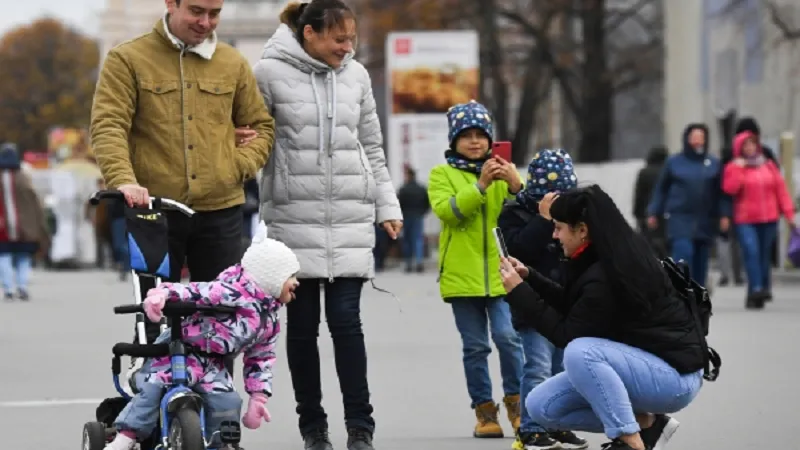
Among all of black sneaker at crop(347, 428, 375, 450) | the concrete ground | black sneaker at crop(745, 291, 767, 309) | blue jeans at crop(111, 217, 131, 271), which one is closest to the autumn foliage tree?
blue jeans at crop(111, 217, 131, 271)

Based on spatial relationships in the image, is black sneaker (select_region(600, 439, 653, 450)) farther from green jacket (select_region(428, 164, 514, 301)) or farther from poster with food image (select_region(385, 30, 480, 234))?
poster with food image (select_region(385, 30, 480, 234))

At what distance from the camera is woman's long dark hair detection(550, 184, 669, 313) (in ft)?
24.1

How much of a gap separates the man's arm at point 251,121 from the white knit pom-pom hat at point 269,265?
32.7 inches

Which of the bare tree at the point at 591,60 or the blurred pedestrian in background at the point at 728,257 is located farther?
the bare tree at the point at 591,60

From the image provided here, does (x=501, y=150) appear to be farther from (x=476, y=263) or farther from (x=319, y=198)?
(x=319, y=198)

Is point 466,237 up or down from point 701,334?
up

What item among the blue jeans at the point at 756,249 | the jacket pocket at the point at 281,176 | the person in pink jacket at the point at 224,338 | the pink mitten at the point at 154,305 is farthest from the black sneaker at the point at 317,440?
the blue jeans at the point at 756,249

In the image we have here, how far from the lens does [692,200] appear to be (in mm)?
18281

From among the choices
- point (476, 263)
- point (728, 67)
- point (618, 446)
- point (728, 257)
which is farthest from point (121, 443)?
point (728, 67)

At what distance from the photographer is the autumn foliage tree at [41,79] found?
109m

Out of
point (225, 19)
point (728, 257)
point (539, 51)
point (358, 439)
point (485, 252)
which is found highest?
point (225, 19)

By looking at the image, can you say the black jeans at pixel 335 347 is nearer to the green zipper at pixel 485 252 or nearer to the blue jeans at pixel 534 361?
the blue jeans at pixel 534 361

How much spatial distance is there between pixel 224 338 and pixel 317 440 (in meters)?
1.45

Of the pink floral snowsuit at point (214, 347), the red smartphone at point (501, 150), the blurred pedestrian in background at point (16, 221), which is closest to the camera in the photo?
the pink floral snowsuit at point (214, 347)
